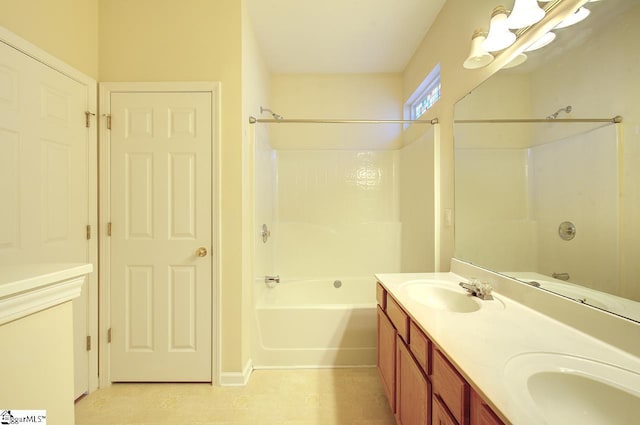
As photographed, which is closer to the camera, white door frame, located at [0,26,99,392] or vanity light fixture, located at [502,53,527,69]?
vanity light fixture, located at [502,53,527,69]

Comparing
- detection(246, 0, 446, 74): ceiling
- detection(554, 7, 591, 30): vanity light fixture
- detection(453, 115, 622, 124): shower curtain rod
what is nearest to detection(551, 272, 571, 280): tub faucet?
detection(453, 115, 622, 124): shower curtain rod

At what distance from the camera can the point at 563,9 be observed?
94cm

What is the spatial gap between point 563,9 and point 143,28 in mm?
2378

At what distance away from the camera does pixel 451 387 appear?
0.76 meters

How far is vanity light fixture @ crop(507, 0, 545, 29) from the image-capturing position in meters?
1.01

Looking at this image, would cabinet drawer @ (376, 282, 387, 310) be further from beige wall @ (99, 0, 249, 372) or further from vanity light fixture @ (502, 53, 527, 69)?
vanity light fixture @ (502, 53, 527, 69)

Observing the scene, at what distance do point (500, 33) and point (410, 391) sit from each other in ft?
5.64

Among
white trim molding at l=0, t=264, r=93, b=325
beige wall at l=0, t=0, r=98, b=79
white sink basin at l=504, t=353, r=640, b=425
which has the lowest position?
white sink basin at l=504, t=353, r=640, b=425

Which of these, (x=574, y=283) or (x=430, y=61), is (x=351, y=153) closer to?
(x=430, y=61)

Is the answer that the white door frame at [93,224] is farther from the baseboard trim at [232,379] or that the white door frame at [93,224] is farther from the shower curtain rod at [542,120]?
the shower curtain rod at [542,120]

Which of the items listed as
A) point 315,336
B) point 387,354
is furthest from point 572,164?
point 315,336

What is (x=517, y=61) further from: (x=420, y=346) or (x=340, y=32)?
(x=340, y=32)

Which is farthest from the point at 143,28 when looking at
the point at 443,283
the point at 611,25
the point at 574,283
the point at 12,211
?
the point at 574,283

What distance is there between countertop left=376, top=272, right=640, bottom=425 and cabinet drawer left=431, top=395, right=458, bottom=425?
0.70 feet
